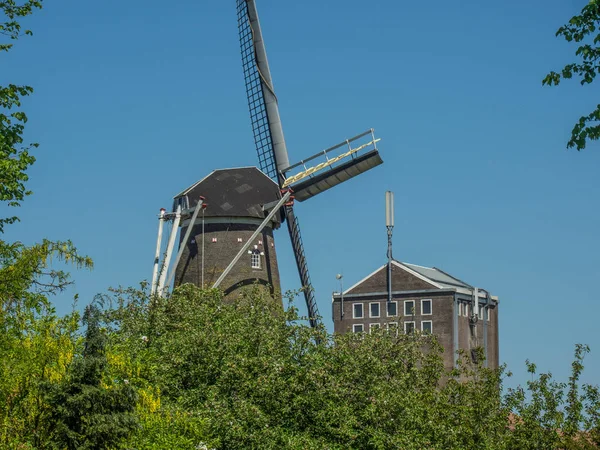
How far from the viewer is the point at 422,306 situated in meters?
90.9

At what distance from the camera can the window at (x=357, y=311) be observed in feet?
307

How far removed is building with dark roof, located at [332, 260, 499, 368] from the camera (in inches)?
3543

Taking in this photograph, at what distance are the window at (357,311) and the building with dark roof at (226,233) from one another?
1381 inches

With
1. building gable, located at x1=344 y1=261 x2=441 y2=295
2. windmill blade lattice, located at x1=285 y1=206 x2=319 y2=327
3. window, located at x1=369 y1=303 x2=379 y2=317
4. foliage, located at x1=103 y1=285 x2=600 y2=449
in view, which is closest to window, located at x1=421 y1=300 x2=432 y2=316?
building gable, located at x1=344 y1=261 x2=441 y2=295

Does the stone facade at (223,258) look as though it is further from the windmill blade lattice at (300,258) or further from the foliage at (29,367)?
the foliage at (29,367)

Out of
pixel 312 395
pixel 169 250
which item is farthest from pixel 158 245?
pixel 312 395

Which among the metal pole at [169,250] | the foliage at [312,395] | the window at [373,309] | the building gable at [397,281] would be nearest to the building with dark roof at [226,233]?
the metal pole at [169,250]

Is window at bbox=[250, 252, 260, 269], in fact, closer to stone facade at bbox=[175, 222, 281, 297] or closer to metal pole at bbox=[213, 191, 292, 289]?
stone facade at bbox=[175, 222, 281, 297]

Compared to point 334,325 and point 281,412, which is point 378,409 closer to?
point 281,412

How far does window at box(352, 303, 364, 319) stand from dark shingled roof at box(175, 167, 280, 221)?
115 ft

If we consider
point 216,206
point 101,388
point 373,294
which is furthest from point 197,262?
point 373,294

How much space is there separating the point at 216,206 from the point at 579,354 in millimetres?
24159

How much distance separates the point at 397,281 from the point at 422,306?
9.73 feet

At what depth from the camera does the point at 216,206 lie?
57531 mm
